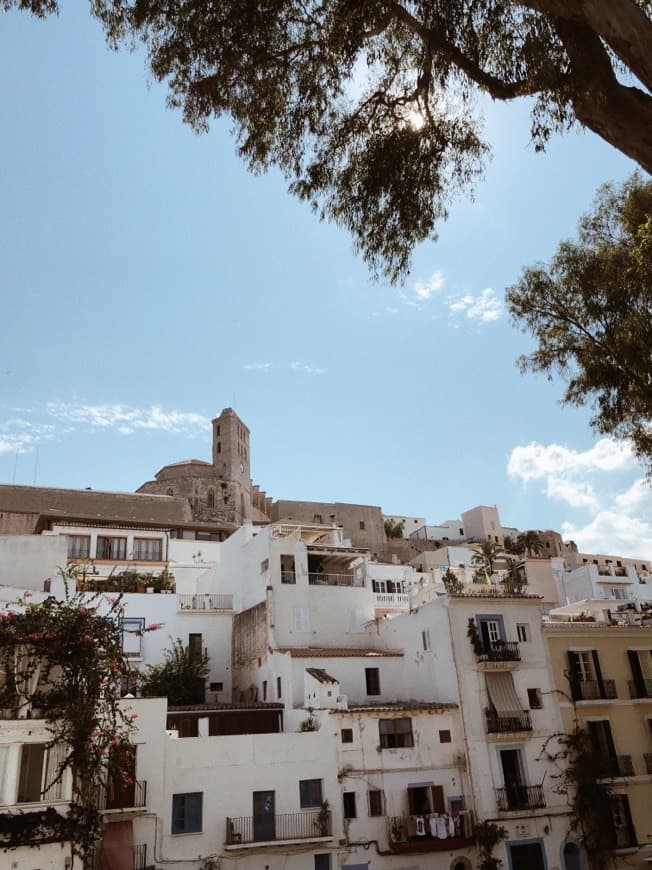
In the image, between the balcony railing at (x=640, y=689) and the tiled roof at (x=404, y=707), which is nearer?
the tiled roof at (x=404, y=707)

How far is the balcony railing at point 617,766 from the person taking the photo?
2642 centimetres

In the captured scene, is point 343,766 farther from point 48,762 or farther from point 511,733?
point 48,762

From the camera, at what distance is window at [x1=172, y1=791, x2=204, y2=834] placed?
21938 mm

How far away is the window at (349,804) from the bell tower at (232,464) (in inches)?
2118

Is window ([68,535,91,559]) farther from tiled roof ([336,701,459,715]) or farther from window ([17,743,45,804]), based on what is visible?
window ([17,743,45,804])

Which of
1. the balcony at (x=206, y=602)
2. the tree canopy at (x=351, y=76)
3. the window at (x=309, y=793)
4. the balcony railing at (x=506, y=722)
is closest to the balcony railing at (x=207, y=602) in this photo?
the balcony at (x=206, y=602)

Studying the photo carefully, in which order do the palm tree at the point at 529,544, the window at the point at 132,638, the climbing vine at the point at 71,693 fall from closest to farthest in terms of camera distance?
the climbing vine at the point at 71,693 → the window at the point at 132,638 → the palm tree at the point at 529,544

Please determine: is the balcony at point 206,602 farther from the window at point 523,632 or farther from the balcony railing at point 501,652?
the window at point 523,632

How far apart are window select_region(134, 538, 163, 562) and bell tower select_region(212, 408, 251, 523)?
3466 centimetres

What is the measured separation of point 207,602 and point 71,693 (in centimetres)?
1462

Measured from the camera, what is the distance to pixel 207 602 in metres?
33.9

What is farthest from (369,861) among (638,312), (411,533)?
(411,533)

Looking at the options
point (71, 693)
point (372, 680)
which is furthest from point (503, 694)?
point (71, 693)

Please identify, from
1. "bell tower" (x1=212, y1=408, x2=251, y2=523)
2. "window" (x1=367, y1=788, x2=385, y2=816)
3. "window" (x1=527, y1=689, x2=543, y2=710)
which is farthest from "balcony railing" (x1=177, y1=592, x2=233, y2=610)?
"bell tower" (x1=212, y1=408, x2=251, y2=523)
